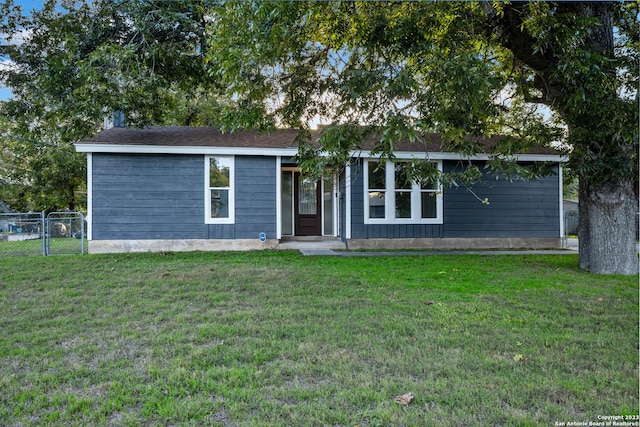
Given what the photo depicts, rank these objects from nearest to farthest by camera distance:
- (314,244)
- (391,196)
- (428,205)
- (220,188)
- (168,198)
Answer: (168,198)
(220,188)
(391,196)
(314,244)
(428,205)

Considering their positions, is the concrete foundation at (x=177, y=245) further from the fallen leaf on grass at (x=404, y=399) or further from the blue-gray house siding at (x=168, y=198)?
the fallen leaf on grass at (x=404, y=399)

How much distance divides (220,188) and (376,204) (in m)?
4.11

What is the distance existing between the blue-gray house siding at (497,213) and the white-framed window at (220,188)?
4.12m

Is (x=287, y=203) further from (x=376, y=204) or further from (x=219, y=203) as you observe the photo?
(x=376, y=204)

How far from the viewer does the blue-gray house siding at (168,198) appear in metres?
9.25

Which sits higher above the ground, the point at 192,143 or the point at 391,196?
the point at 192,143

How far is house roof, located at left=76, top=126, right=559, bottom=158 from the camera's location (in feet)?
30.0

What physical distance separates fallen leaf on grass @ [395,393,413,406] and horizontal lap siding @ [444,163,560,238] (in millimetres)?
8746

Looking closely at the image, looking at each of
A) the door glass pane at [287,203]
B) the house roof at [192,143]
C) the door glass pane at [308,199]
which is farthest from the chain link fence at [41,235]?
the door glass pane at [308,199]

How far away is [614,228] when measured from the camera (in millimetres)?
6582

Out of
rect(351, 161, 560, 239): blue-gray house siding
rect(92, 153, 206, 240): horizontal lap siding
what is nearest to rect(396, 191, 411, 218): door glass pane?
rect(351, 161, 560, 239): blue-gray house siding

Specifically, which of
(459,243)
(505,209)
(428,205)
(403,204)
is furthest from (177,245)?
(505,209)

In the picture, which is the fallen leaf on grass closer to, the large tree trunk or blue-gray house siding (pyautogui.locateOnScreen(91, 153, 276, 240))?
the large tree trunk

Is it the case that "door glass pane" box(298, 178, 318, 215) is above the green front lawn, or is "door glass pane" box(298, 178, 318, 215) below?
above
